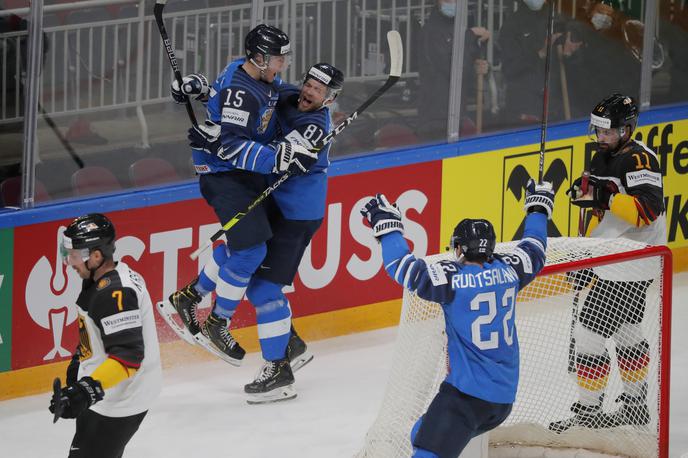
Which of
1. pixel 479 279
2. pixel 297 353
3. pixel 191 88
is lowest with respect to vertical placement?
pixel 297 353

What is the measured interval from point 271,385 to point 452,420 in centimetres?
187

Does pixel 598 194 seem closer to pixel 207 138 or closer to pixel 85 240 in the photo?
pixel 207 138

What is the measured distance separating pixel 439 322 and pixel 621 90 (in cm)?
364

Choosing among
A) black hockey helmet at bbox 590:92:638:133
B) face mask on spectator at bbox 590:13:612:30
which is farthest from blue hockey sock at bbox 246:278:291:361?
face mask on spectator at bbox 590:13:612:30

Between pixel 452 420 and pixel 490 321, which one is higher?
pixel 490 321

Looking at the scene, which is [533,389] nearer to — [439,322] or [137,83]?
[439,322]

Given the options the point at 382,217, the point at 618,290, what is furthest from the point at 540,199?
the point at 618,290

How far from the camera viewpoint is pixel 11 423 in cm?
→ 600

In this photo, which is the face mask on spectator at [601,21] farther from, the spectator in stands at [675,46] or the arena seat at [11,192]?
the arena seat at [11,192]

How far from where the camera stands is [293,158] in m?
6.06

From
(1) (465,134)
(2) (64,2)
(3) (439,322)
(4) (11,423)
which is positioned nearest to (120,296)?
(3) (439,322)

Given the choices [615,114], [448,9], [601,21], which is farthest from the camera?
[601,21]

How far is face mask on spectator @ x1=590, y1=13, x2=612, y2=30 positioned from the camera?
8.29 meters

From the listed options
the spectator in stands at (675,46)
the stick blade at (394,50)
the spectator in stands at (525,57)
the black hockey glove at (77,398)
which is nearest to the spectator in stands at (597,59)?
the spectator in stands at (525,57)
